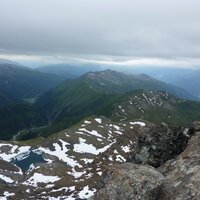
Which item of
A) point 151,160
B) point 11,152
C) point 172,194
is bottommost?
point 11,152

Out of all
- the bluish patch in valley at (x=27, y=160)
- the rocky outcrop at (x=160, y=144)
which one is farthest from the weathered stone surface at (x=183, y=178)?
the bluish patch in valley at (x=27, y=160)

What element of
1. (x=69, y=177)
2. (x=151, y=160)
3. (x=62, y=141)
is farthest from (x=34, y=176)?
(x=151, y=160)

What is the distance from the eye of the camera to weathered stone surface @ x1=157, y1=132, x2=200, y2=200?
58.8ft

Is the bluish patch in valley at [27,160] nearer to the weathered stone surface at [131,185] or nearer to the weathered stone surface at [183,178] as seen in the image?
the weathered stone surface at [183,178]

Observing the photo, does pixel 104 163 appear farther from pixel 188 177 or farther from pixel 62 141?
pixel 188 177

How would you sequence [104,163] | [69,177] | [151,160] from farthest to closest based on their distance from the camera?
[104,163] → [69,177] → [151,160]

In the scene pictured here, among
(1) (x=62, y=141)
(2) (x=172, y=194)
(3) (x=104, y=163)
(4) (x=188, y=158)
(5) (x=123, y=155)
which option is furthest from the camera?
(1) (x=62, y=141)

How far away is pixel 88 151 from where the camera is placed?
173750 mm

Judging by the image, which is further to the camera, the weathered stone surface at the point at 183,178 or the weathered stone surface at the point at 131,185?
the weathered stone surface at the point at 131,185

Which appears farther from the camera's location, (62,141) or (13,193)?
(62,141)

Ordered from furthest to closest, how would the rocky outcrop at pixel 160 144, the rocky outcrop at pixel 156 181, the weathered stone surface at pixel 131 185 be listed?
1. the rocky outcrop at pixel 160 144
2. the weathered stone surface at pixel 131 185
3. the rocky outcrop at pixel 156 181

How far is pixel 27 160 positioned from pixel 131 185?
488 feet

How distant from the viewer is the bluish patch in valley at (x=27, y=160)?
155 m

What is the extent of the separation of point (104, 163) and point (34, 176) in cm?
3077
